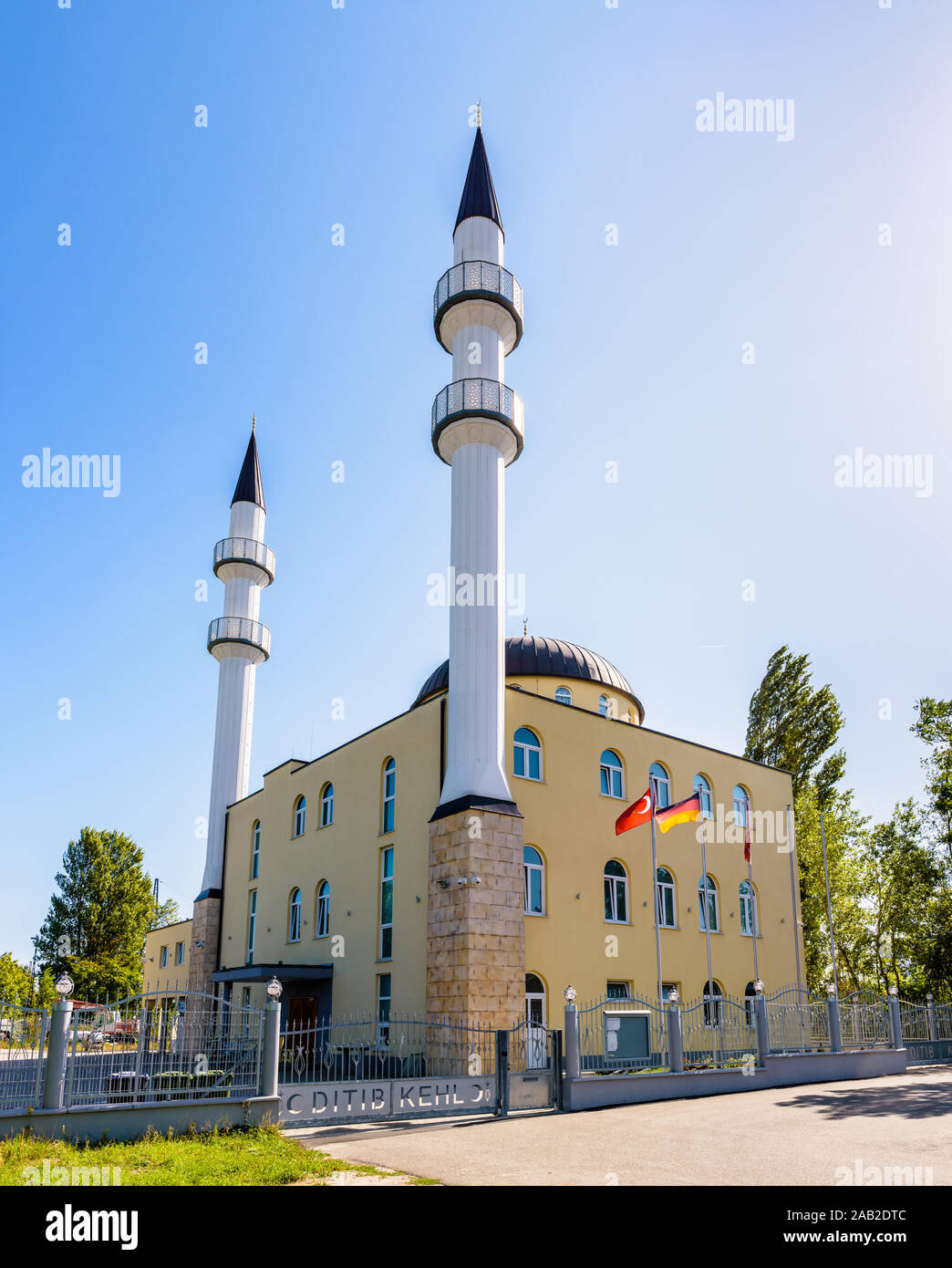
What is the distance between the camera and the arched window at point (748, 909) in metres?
26.0

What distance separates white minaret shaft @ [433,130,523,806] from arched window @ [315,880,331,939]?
6.95 meters

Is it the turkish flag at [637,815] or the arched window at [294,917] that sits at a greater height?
the turkish flag at [637,815]

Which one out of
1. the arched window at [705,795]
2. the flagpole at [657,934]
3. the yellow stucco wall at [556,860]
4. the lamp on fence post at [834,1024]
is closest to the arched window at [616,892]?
the yellow stucco wall at [556,860]

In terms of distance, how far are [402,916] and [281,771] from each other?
9.56m

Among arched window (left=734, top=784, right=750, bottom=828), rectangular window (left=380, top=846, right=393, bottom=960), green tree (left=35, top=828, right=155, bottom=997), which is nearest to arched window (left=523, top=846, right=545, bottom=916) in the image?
rectangular window (left=380, top=846, right=393, bottom=960)

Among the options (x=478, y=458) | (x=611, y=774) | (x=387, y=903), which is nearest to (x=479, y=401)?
(x=478, y=458)

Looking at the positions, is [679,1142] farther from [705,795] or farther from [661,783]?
[705,795]

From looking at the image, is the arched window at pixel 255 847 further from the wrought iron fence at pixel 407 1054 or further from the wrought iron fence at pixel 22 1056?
the wrought iron fence at pixel 22 1056

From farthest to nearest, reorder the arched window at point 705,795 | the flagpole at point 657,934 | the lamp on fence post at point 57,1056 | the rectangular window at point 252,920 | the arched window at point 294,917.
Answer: the rectangular window at point 252,920 → the arched window at point 294,917 → the arched window at point 705,795 → the flagpole at point 657,934 → the lamp on fence post at point 57,1056

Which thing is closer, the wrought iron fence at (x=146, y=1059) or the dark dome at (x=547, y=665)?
the wrought iron fence at (x=146, y=1059)

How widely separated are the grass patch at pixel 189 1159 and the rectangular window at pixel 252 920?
18544 millimetres

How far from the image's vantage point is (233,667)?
3400 centimetres

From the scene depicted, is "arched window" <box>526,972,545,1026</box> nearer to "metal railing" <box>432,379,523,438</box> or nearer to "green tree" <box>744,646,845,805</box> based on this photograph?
"metal railing" <box>432,379,523,438</box>
